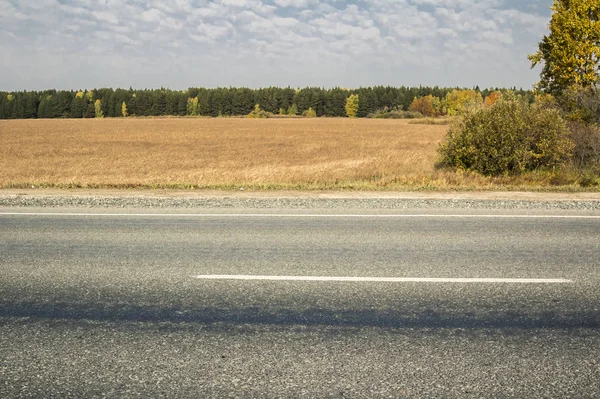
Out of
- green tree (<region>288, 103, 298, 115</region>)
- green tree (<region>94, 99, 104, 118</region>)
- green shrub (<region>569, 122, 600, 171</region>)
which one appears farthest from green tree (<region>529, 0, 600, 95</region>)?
green tree (<region>94, 99, 104, 118</region>)

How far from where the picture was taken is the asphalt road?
3.58m

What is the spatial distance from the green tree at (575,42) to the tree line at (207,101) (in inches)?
5520

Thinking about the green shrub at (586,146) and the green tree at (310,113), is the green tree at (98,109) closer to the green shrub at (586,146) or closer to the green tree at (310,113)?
the green tree at (310,113)

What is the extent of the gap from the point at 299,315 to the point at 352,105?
158071 mm

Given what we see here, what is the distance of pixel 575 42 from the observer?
58.1 feet

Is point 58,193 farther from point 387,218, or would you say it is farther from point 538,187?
point 538,187

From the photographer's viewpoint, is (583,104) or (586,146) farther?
(583,104)

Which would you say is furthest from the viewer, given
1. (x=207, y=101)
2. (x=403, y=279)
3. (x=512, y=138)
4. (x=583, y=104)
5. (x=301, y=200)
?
(x=207, y=101)

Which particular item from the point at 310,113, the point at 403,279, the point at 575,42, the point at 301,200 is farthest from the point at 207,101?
the point at 403,279

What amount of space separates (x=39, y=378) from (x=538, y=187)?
12.9 m

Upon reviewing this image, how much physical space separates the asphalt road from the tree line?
15268 cm

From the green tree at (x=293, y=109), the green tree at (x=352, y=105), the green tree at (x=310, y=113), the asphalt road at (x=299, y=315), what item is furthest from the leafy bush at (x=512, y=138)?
the green tree at (x=293, y=109)

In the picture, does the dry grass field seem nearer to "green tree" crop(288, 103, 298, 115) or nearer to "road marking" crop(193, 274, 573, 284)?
"road marking" crop(193, 274, 573, 284)

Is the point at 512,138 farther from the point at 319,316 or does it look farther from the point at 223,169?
the point at 223,169
